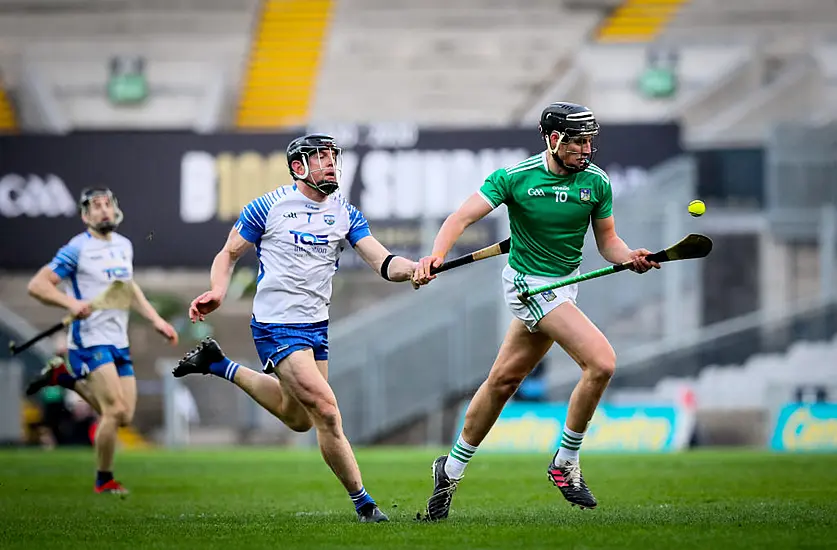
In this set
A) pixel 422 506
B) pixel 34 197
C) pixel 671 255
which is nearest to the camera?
pixel 671 255

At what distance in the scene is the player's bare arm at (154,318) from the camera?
1220 centimetres

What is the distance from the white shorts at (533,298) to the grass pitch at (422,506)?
47.1 inches

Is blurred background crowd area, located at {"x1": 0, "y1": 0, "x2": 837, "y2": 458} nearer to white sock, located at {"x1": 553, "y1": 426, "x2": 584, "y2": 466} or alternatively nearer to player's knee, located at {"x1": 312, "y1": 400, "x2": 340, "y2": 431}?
white sock, located at {"x1": 553, "y1": 426, "x2": 584, "y2": 466}

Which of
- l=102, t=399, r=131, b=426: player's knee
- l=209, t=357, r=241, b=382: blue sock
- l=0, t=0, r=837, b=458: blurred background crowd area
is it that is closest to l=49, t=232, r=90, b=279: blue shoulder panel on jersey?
l=102, t=399, r=131, b=426: player's knee

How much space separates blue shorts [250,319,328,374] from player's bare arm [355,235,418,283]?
1.61ft

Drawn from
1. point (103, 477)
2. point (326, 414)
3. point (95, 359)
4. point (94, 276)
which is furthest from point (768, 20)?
point (326, 414)

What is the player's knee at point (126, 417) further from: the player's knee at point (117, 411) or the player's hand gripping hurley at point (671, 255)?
the player's hand gripping hurley at point (671, 255)

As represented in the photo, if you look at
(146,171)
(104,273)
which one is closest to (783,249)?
(146,171)

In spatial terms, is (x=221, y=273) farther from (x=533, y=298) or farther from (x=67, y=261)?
(x=67, y=261)

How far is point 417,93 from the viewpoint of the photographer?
37031 millimetres

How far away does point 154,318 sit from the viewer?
489 inches

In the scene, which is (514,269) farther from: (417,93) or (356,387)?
(417,93)

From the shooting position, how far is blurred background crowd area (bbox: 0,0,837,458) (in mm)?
24406

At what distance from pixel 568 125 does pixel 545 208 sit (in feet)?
1.68
